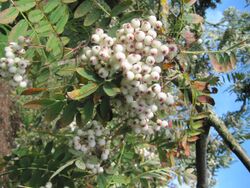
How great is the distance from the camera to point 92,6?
127cm

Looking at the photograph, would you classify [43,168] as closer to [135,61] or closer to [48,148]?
[48,148]

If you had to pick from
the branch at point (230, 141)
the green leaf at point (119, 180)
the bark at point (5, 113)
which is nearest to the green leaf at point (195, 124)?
the branch at point (230, 141)

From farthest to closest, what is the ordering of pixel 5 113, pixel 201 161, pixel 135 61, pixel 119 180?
pixel 5 113
pixel 201 161
pixel 119 180
pixel 135 61

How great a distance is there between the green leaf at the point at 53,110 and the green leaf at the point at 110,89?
0.54 ft

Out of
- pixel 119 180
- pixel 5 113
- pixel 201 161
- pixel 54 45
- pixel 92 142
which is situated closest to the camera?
pixel 54 45

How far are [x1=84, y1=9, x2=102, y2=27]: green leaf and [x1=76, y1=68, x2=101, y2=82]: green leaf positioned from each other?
0.66 feet

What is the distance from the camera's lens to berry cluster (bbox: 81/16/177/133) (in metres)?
1.05

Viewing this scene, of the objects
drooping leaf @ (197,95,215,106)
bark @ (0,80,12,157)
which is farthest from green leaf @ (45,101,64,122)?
bark @ (0,80,12,157)

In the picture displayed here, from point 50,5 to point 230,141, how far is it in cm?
67

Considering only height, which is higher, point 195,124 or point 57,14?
point 195,124

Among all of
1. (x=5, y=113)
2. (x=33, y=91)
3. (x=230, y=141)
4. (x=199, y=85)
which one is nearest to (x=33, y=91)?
(x=33, y=91)

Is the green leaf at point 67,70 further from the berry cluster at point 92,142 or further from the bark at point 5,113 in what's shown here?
the bark at point 5,113

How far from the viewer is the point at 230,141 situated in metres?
1.54

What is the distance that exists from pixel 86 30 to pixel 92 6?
0.31ft
